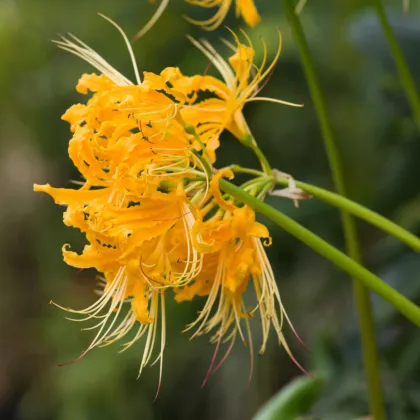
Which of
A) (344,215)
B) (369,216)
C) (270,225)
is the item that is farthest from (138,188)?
(270,225)

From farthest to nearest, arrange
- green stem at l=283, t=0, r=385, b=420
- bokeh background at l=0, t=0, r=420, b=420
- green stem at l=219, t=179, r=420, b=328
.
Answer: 1. bokeh background at l=0, t=0, r=420, b=420
2. green stem at l=283, t=0, r=385, b=420
3. green stem at l=219, t=179, r=420, b=328

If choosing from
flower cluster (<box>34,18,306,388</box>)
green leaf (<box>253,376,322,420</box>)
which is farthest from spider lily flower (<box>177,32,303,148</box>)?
green leaf (<box>253,376,322,420</box>)

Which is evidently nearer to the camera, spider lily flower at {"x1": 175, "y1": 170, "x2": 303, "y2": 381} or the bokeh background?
spider lily flower at {"x1": 175, "y1": 170, "x2": 303, "y2": 381}

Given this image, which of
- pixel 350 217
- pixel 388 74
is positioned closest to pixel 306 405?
pixel 350 217

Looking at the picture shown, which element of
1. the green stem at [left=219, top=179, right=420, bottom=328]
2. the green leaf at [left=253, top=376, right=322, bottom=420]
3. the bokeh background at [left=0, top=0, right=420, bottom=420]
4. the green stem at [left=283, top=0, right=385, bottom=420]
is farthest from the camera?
the bokeh background at [left=0, top=0, right=420, bottom=420]

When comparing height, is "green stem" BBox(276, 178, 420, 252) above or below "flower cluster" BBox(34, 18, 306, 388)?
below

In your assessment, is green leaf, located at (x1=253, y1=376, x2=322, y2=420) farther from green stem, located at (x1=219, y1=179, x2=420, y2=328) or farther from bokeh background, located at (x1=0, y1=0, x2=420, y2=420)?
green stem, located at (x1=219, y1=179, x2=420, y2=328)
